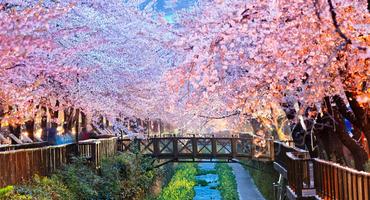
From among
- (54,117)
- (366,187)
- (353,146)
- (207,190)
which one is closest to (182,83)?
(366,187)

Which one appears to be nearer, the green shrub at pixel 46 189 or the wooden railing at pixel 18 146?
the green shrub at pixel 46 189

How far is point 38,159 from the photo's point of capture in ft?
65.3

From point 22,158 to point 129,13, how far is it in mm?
7255

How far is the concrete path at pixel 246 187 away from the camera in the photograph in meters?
37.5

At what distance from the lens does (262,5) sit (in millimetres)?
11172

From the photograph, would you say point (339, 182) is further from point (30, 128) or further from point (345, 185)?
point (30, 128)

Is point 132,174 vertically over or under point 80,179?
under

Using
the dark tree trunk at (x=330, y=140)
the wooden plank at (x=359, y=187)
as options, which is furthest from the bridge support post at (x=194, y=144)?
the wooden plank at (x=359, y=187)

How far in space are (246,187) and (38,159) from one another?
2498 centimetres

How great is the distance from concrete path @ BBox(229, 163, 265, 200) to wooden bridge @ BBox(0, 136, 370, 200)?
2786 mm

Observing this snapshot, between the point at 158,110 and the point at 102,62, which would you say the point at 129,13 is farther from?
the point at 158,110

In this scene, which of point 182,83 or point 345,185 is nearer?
point 182,83

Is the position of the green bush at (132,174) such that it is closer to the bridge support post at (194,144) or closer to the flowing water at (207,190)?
the bridge support post at (194,144)

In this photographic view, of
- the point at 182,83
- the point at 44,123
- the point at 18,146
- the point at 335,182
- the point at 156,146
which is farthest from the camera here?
the point at 156,146
